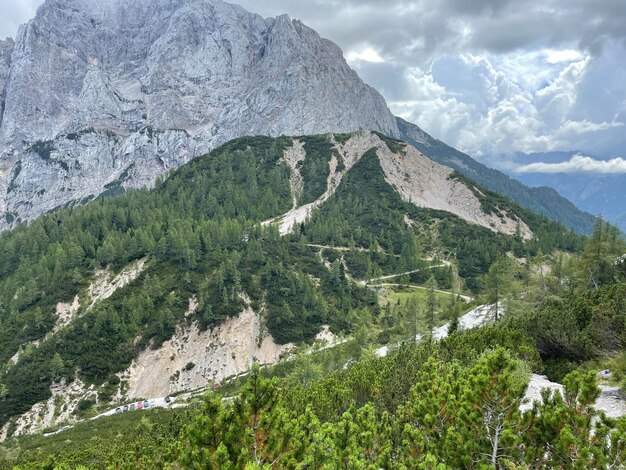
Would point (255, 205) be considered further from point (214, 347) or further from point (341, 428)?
point (341, 428)

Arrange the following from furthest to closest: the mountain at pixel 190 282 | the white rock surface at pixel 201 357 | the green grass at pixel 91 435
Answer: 1. the white rock surface at pixel 201 357
2. the mountain at pixel 190 282
3. the green grass at pixel 91 435

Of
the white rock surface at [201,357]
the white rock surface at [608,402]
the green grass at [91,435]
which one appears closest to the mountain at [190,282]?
the white rock surface at [201,357]

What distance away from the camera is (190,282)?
113688 millimetres

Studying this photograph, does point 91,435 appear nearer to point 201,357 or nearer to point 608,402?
point 201,357

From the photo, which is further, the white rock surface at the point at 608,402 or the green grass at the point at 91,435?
the green grass at the point at 91,435

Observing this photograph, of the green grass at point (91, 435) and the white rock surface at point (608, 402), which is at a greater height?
the white rock surface at point (608, 402)

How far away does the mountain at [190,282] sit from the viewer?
89.3 meters

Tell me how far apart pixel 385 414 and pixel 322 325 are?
9877 centimetres

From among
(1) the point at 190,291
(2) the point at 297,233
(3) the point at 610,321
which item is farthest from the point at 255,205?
(3) the point at 610,321

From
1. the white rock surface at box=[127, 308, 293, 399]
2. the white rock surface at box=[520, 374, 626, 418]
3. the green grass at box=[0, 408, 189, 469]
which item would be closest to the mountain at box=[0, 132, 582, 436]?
the white rock surface at box=[127, 308, 293, 399]

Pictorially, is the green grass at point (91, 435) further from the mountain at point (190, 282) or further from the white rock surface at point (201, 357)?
the white rock surface at point (201, 357)

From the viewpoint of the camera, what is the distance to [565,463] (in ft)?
31.0

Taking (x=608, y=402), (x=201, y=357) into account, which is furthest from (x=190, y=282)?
(x=608, y=402)

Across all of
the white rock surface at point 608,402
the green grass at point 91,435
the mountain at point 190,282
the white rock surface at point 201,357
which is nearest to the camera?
the white rock surface at point 608,402
